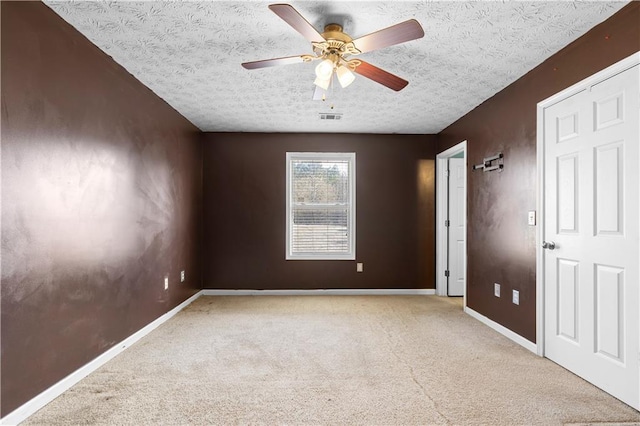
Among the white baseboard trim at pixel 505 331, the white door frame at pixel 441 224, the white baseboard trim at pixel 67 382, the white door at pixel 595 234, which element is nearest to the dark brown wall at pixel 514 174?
the white baseboard trim at pixel 505 331

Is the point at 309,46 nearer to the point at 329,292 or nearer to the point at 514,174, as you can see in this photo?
the point at 514,174

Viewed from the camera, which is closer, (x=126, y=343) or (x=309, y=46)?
(x=309, y=46)

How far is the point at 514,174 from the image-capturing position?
347 cm

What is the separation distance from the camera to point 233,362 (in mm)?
2900

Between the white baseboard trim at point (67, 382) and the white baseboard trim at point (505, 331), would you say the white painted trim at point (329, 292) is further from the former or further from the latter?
the white baseboard trim at point (67, 382)

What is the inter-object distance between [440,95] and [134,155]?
3019 mm

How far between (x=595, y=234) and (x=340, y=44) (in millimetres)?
2105

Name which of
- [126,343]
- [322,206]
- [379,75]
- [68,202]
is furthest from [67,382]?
[322,206]

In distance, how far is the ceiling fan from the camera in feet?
6.51

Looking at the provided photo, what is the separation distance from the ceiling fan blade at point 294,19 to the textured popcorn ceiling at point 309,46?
0.19 m

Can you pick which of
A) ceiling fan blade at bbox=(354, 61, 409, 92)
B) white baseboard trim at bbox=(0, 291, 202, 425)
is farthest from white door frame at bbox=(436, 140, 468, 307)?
white baseboard trim at bbox=(0, 291, 202, 425)

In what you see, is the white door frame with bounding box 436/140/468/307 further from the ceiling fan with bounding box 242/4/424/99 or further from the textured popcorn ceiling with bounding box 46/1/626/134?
the ceiling fan with bounding box 242/4/424/99

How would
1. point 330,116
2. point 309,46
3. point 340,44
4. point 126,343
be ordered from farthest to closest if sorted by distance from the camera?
point 330,116 → point 126,343 → point 309,46 → point 340,44

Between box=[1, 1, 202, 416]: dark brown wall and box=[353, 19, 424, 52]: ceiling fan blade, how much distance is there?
1.88 metres
